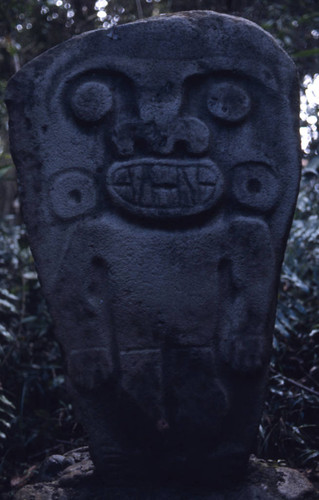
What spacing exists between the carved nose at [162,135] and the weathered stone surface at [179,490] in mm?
1066

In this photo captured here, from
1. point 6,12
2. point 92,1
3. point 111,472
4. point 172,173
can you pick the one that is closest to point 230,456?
point 111,472

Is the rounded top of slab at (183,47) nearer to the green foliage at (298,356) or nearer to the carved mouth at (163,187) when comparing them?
the carved mouth at (163,187)

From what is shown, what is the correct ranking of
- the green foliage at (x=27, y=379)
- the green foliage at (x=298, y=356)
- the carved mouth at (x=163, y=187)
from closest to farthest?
the carved mouth at (x=163, y=187) → the green foliage at (x=298, y=356) → the green foliage at (x=27, y=379)

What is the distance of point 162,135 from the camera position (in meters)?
1.77

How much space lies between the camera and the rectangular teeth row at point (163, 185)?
5.73 feet

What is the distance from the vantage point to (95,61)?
1.80 m

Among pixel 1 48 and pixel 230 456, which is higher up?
pixel 1 48

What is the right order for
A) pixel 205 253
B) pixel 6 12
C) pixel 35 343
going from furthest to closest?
1. pixel 6 12
2. pixel 35 343
3. pixel 205 253

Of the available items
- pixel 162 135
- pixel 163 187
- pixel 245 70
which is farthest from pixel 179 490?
pixel 245 70

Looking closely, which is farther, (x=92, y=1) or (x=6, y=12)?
(x=92, y=1)

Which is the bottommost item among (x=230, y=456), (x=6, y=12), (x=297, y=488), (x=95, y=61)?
(x=297, y=488)

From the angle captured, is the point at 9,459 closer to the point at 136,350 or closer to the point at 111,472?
the point at 111,472

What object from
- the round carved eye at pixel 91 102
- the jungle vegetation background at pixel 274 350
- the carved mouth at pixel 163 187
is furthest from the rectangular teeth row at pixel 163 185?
the jungle vegetation background at pixel 274 350

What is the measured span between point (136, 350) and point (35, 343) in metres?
1.87
